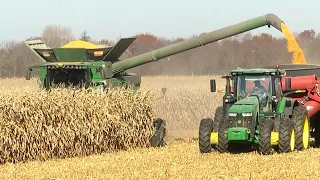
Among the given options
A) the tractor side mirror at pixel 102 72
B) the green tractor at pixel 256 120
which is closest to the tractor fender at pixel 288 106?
the green tractor at pixel 256 120

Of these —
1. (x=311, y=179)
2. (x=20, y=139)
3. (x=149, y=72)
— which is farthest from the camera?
(x=149, y=72)

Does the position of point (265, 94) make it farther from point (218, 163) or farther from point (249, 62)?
point (249, 62)

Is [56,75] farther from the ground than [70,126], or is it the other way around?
[56,75]

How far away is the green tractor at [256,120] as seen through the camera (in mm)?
10180

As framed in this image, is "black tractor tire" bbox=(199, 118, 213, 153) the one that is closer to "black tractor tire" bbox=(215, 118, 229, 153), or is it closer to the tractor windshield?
"black tractor tire" bbox=(215, 118, 229, 153)

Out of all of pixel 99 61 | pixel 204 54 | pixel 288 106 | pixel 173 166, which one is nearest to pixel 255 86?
pixel 288 106

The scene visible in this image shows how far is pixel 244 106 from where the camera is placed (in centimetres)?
1027

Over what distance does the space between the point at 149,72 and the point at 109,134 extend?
40.1 ft

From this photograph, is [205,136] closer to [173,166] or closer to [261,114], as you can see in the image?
[261,114]

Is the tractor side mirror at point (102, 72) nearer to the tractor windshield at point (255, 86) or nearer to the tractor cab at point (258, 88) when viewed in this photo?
the tractor cab at point (258, 88)

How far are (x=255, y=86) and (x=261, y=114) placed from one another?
544 millimetres

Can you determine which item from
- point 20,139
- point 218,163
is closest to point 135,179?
point 218,163

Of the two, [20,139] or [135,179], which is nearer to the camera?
[135,179]

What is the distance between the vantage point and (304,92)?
40.2ft
